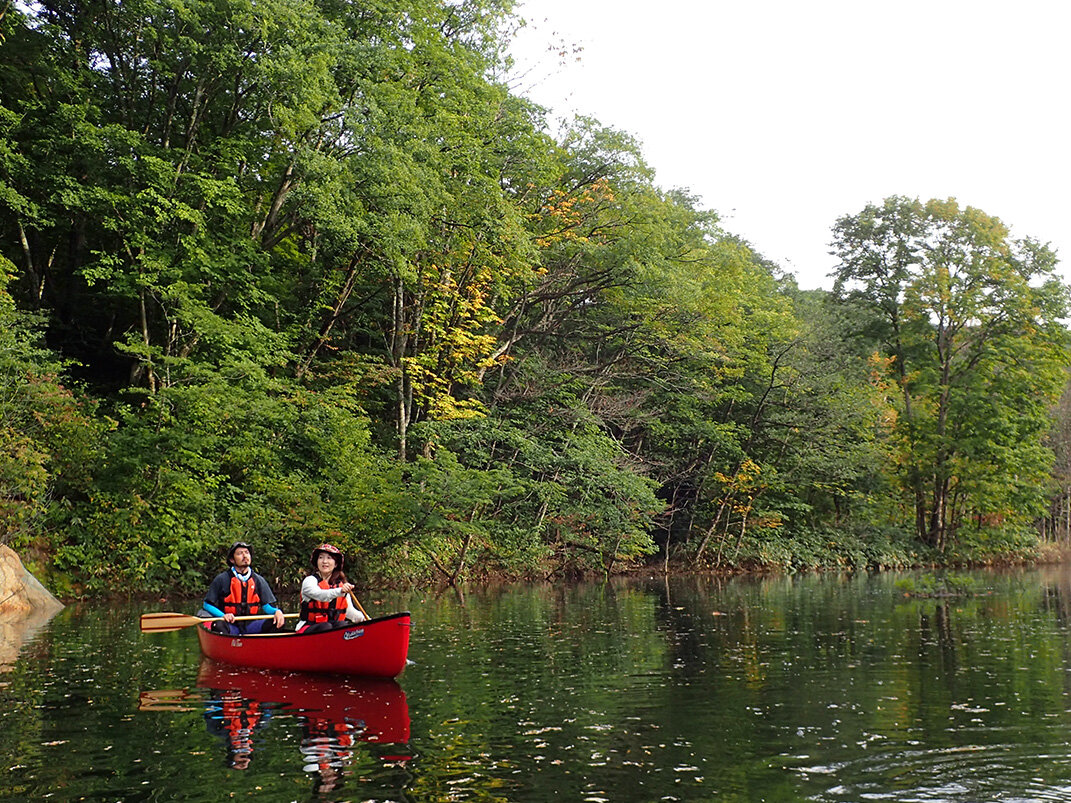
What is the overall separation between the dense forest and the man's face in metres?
7.72

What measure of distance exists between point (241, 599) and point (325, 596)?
89.0 inches

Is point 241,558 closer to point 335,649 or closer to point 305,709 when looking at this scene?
point 335,649

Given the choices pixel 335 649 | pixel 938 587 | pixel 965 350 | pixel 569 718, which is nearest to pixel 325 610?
pixel 335 649

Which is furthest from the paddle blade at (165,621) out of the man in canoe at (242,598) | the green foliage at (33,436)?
the green foliage at (33,436)

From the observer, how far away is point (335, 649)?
35.2ft

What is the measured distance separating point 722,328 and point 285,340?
16.0 meters

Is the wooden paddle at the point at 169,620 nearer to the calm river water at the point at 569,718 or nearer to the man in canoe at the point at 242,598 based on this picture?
the man in canoe at the point at 242,598

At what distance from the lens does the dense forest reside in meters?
21.6

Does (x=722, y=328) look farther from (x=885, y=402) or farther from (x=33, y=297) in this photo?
(x=33, y=297)

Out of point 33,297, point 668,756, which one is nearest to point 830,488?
point 33,297

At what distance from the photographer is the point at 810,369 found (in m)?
36.5

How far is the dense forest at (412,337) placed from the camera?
21594 millimetres

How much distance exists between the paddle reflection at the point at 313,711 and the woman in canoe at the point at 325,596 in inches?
26.3

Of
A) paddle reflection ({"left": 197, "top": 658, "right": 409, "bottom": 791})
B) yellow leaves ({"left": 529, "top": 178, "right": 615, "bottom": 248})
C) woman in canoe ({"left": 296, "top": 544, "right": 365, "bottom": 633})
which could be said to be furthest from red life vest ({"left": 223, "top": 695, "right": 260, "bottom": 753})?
yellow leaves ({"left": 529, "top": 178, "right": 615, "bottom": 248})
